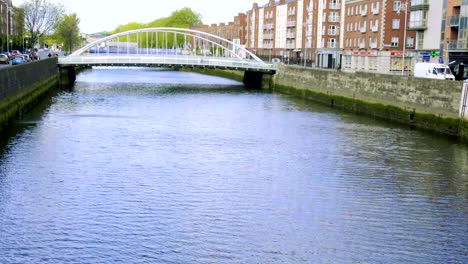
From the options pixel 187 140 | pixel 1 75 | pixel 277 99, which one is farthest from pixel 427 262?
pixel 277 99

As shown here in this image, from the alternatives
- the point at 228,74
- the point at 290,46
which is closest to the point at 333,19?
the point at 290,46

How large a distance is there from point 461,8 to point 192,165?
1415 inches

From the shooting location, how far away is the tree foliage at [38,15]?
84.8 meters

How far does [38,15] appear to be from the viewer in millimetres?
86062

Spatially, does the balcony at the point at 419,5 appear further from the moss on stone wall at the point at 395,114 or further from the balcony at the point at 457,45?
the moss on stone wall at the point at 395,114

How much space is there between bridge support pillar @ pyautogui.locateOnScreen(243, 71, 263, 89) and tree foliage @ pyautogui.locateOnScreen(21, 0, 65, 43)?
26930mm

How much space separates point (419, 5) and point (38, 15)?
4807 centimetres

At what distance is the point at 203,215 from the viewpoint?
1744cm

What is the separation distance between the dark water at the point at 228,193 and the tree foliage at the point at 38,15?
51893 millimetres

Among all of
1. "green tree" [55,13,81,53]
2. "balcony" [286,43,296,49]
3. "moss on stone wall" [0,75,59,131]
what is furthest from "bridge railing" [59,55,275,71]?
"green tree" [55,13,81,53]

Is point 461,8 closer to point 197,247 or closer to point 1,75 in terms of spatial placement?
point 1,75

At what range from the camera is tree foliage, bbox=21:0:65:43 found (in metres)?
84.8

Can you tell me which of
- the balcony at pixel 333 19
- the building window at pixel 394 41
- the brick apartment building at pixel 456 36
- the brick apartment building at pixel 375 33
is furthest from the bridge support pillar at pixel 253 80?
the balcony at pixel 333 19

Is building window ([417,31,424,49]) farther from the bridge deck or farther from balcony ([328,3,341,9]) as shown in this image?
balcony ([328,3,341,9])
